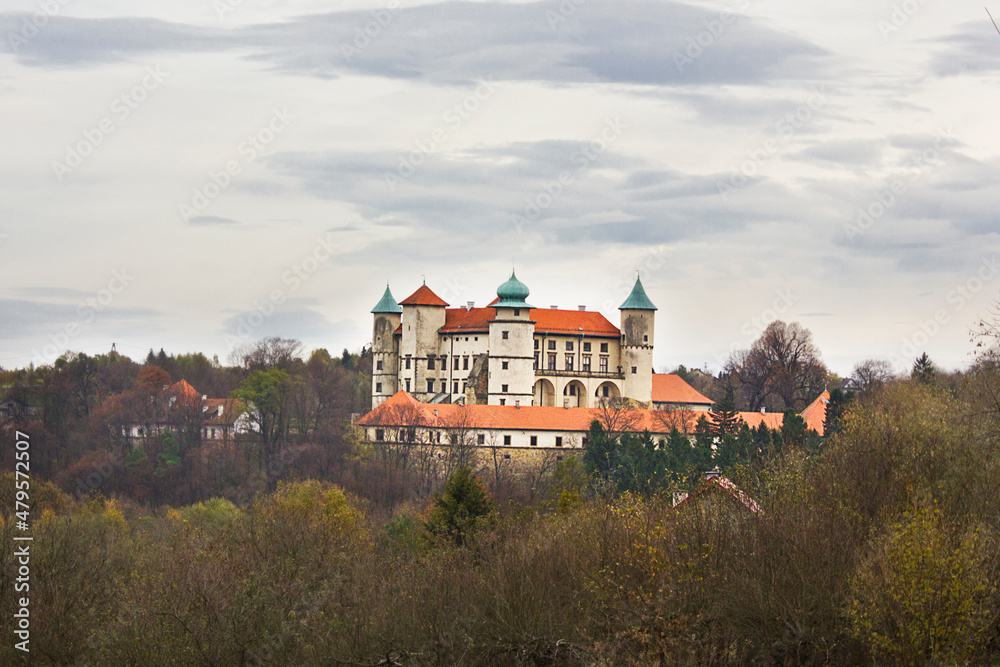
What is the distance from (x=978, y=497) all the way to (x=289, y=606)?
13164mm

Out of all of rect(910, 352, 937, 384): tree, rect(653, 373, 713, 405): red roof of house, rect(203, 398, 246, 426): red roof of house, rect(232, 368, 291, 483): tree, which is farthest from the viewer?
rect(203, 398, 246, 426): red roof of house

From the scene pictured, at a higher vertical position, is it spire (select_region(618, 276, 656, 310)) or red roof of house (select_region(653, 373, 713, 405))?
spire (select_region(618, 276, 656, 310))

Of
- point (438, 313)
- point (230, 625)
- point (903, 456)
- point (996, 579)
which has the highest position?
point (438, 313)

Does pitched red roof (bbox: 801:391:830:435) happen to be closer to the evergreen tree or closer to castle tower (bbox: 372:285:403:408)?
the evergreen tree

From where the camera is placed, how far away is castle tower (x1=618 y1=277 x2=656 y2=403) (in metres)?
83.6

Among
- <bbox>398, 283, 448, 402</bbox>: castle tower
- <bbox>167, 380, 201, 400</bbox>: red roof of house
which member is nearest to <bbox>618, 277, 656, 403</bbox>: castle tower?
<bbox>398, 283, 448, 402</bbox>: castle tower

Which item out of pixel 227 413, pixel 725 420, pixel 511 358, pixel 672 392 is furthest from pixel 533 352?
pixel 227 413

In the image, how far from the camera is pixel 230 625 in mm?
23359

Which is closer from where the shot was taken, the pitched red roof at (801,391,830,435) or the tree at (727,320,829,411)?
the pitched red roof at (801,391,830,435)

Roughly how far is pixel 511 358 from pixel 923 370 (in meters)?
24.4

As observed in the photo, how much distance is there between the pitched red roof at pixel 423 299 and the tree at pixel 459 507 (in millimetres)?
48179

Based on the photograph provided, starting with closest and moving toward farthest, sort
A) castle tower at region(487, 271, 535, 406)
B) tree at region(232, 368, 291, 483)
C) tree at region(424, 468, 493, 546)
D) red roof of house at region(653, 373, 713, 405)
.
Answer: tree at region(424, 468, 493, 546)
castle tower at region(487, 271, 535, 406)
red roof of house at region(653, 373, 713, 405)
tree at region(232, 368, 291, 483)

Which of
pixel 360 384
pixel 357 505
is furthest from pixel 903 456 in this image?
pixel 360 384

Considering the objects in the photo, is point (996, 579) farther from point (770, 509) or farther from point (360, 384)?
point (360, 384)
